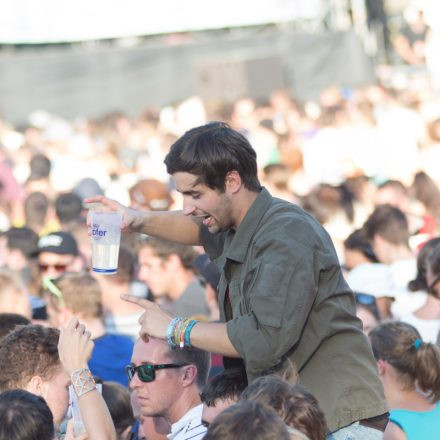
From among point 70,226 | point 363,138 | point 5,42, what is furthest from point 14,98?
point 70,226

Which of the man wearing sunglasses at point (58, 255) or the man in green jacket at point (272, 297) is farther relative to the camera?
the man wearing sunglasses at point (58, 255)

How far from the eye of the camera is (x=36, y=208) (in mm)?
10953

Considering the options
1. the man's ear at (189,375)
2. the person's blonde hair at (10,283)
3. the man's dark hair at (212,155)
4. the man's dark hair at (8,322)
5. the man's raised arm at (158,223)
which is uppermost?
the man's dark hair at (212,155)

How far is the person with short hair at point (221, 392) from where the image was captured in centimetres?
457

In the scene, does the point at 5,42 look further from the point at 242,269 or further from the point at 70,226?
the point at 242,269

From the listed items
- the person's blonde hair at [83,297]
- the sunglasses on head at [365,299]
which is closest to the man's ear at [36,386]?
the person's blonde hair at [83,297]

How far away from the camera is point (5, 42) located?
2148cm

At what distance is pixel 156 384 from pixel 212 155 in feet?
3.83

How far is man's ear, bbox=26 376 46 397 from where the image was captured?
16.0 feet

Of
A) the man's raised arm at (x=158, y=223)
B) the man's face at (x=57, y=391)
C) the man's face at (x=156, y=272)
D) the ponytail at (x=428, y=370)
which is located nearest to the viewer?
the man's raised arm at (x=158, y=223)

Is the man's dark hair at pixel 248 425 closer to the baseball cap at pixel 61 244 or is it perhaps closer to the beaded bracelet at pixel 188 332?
the beaded bracelet at pixel 188 332

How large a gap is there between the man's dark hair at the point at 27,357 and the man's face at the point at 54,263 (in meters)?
3.78

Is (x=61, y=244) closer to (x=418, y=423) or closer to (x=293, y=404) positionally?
(x=418, y=423)

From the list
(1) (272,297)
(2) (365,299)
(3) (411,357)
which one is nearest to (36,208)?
(2) (365,299)
